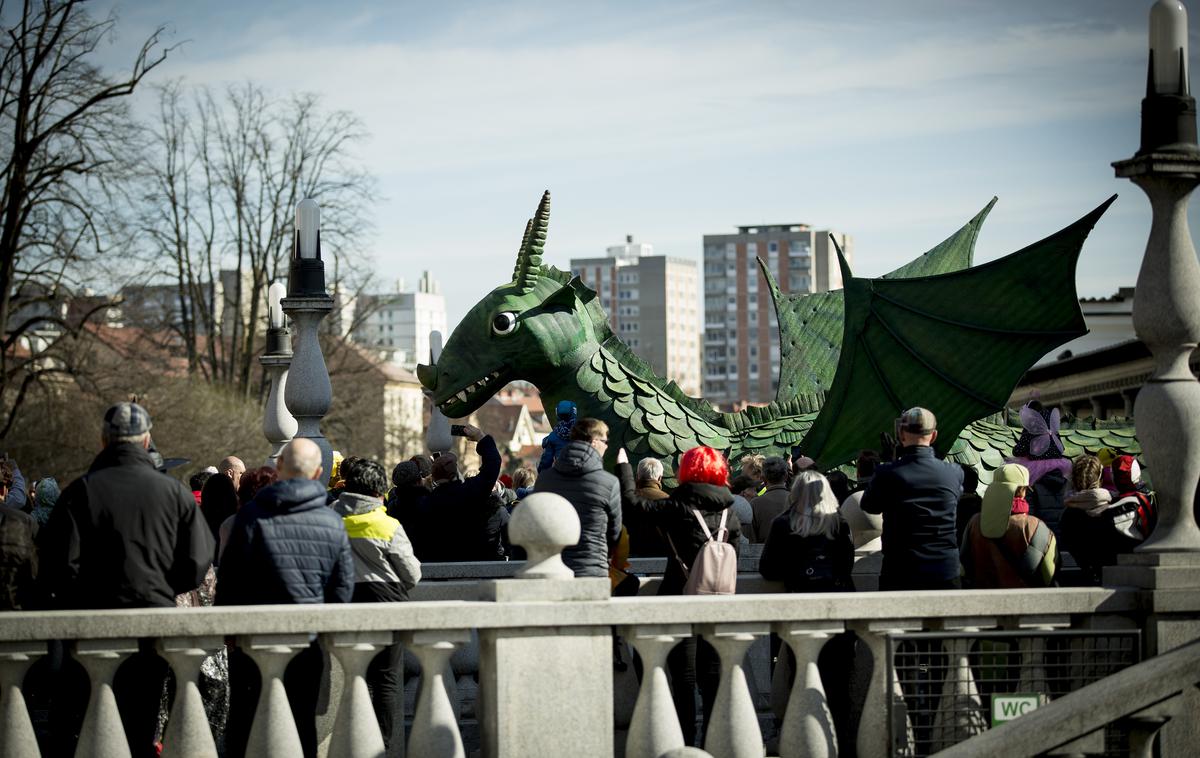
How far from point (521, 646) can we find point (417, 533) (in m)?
3.36

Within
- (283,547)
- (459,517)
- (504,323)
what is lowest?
(459,517)

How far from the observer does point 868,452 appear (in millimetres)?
11414

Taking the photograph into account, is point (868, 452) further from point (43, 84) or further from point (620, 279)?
point (620, 279)

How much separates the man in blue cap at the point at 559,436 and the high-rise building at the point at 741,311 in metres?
144

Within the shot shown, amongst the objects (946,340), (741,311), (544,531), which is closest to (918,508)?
(544,531)

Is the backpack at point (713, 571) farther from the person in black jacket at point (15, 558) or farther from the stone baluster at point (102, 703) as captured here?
the person in black jacket at point (15, 558)

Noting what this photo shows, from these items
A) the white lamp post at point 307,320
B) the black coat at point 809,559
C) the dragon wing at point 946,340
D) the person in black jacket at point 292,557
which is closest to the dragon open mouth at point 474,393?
the white lamp post at point 307,320

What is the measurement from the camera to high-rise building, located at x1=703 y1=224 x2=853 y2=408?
6260 inches

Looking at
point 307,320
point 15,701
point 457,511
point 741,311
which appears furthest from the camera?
point 741,311

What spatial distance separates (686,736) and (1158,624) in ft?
7.46

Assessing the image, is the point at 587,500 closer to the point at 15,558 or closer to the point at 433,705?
the point at 433,705

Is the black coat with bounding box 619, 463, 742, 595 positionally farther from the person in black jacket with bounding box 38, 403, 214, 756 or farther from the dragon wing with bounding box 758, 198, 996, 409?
the dragon wing with bounding box 758, 198, 996, 409

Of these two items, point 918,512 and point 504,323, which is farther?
point 504,323

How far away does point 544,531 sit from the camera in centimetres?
641
